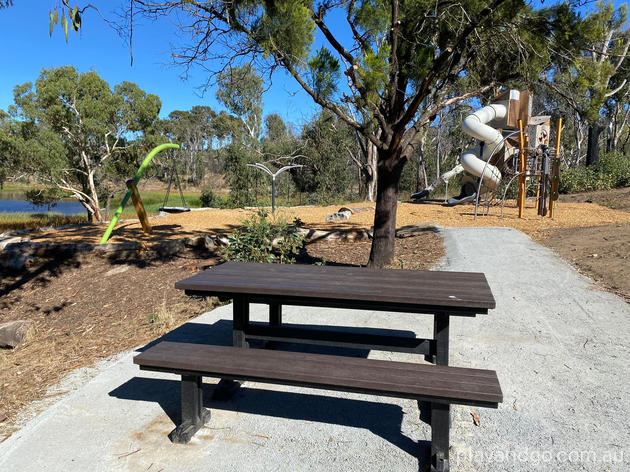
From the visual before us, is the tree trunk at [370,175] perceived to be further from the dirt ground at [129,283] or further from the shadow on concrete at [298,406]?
the shadow on concrete at [298,406]

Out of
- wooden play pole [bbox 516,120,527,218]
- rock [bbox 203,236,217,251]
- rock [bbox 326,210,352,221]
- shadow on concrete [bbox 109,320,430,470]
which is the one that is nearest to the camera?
shadow on concrete [bbox 109,320,430,470]

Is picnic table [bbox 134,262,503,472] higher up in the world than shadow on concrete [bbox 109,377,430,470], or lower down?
higher up

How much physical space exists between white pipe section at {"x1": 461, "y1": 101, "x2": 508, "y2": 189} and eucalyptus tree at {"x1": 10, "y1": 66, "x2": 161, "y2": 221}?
11.4m

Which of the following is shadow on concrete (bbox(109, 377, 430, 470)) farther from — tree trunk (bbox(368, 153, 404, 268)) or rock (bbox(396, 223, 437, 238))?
rock (bbox(396, 223, 437, 238))

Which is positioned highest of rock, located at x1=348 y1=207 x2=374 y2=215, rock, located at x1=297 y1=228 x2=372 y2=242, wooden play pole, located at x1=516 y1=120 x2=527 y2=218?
wooden play pole, located at x1=516 y1=120 x2=527 y2=218

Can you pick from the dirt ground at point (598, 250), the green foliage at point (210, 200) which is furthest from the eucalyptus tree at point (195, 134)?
the dirt ground at point (598, 250)

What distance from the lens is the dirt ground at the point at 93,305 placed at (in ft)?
13.0

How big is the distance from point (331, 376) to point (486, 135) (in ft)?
41.9

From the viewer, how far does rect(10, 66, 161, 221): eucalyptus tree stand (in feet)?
48.1

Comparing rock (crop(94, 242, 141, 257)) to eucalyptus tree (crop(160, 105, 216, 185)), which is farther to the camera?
eucalyptus tree (crop(160, 105, 216, 185))

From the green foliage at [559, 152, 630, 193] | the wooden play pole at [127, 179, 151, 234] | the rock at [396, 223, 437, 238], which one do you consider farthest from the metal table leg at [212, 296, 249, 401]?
the green foliage at [559, 152, 630, 193]

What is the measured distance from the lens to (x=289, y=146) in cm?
2936

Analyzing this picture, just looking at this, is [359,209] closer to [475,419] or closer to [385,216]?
[385,216]

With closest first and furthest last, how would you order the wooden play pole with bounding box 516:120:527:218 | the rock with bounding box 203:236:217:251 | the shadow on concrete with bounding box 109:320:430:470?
the shadow on concrete with bounding box 109:320:430:470 → the rock with bounding box 203:236:217:251 → the wooden play pole with bounding box 516:120:527:218
